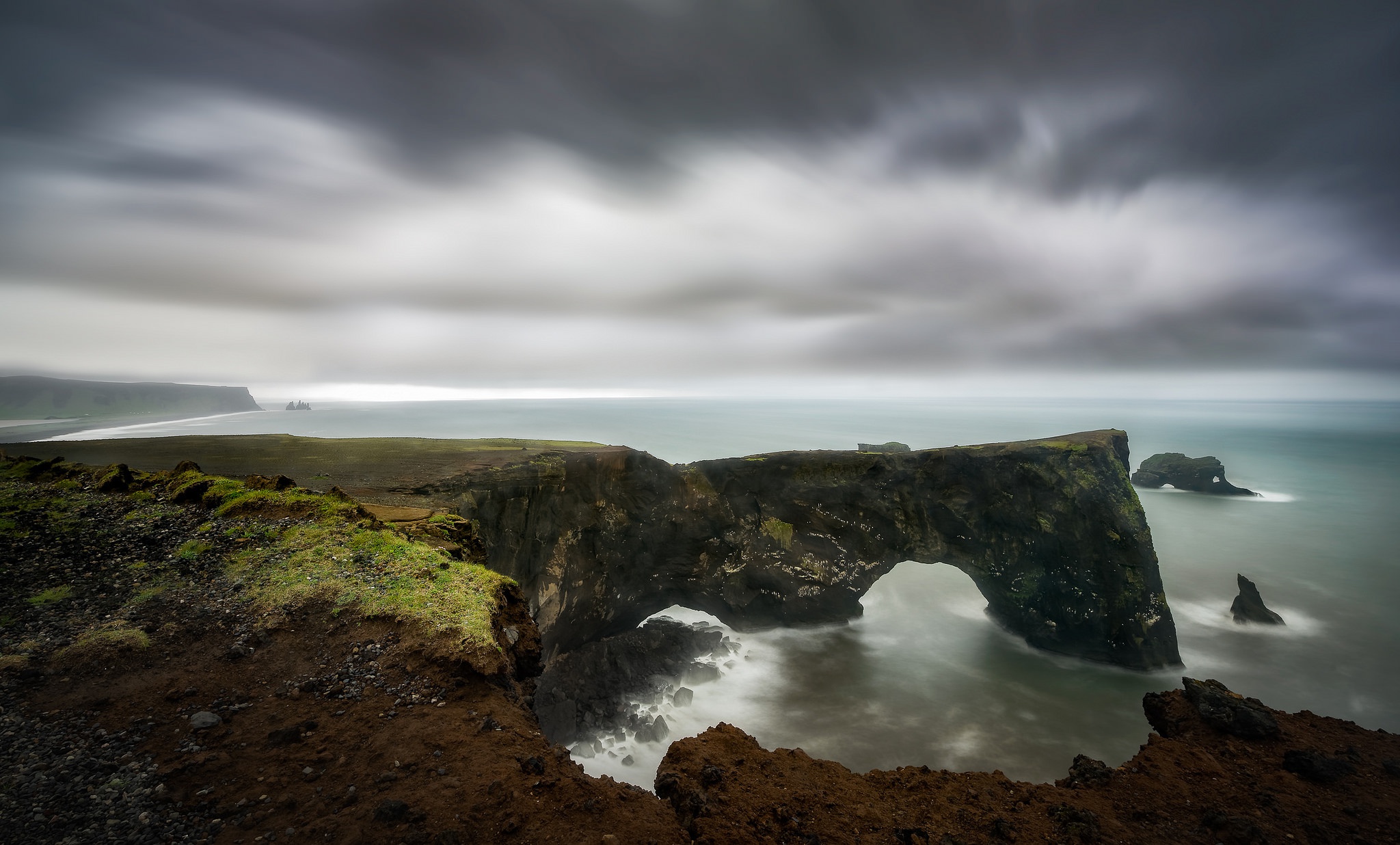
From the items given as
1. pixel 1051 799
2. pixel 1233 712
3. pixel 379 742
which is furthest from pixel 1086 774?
pixel 379 742

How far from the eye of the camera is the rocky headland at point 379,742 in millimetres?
4551

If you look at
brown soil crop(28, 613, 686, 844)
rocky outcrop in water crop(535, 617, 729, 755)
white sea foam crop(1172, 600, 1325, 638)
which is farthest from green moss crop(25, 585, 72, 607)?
white sea foam crop(1172, 600, 1325, 638)

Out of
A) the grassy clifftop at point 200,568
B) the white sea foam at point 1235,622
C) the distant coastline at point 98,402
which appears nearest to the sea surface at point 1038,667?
the white sea foam at point 1235,622

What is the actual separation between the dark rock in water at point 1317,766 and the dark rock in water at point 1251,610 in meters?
25.1

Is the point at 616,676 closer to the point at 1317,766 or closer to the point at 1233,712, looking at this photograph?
the point at 1233,712

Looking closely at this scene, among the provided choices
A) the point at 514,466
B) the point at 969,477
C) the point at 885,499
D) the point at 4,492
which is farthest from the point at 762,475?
the point at 4,492

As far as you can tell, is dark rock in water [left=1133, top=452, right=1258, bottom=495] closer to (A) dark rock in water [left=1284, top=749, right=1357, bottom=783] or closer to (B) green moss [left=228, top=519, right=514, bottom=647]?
(A) dark rock in water [left=1284, top=749, right=1357, bottom=783]

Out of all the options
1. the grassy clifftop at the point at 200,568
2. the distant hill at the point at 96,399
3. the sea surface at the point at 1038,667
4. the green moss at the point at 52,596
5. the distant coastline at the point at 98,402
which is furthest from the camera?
the distant hill at the point at 96,399

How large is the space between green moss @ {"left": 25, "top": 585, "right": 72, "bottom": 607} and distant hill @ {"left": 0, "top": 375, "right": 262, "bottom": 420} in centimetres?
13908

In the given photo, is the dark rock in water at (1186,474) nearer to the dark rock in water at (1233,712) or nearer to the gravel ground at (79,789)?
the dark rock in water at (1233,712)

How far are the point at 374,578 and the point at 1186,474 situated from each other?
7829 centimetres

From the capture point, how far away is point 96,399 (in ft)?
354

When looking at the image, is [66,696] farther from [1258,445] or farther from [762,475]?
[1258,445]

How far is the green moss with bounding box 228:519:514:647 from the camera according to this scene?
296 inches
